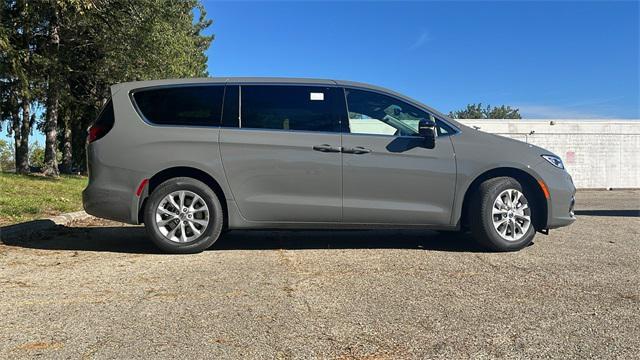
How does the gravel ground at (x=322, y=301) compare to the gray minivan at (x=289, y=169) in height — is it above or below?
below

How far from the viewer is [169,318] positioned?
3.78 meters

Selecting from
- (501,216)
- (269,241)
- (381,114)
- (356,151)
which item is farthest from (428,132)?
(269,241)

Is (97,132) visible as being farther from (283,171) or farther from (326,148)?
(326,148)

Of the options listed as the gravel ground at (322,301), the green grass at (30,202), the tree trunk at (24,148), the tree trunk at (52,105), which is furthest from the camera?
the tree trunk at (24,148)

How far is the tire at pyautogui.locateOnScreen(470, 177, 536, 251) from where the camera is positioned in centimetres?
595

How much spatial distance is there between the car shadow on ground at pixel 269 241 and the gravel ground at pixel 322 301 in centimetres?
7

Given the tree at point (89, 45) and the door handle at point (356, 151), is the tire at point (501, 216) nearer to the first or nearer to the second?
the door handle at point (356, 151)

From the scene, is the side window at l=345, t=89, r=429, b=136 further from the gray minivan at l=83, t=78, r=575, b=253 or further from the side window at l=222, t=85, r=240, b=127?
the side window at l=222, t=85, r=240, b=127

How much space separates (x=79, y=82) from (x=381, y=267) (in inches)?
849

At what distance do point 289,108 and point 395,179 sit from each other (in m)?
1.45

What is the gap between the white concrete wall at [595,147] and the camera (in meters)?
24.1

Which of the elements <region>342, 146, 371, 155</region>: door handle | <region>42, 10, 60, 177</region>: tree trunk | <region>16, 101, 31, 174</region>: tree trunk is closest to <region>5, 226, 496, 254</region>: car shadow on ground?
<region>342, 146, 371, 155</region>: door handle

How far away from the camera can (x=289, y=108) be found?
20.0 ft

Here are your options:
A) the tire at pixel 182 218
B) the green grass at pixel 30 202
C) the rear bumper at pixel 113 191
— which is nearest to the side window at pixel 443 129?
the tire at pixel 182 218
